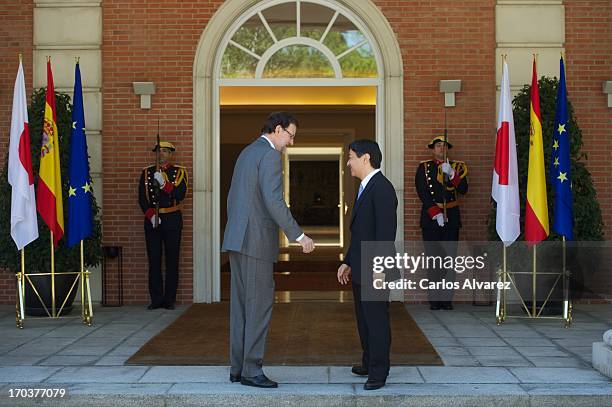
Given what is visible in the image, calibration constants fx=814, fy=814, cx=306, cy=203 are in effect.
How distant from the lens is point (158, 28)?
9703mm

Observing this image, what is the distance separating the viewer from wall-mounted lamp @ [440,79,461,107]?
31.1 feet

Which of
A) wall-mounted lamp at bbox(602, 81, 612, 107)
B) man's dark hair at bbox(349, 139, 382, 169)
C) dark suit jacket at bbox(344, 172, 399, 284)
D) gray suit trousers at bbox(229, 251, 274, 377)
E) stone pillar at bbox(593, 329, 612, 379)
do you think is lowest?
stone pillar at bbox(593, 329, 612, 379)

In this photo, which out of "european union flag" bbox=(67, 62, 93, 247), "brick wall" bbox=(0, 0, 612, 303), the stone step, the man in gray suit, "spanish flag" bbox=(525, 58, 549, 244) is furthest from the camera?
"brick wall" bbox=(0, 0, 612, 303)

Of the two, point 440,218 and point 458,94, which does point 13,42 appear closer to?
point 458,94

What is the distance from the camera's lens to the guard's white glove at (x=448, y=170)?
9016 millimetres

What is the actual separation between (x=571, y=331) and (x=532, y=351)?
3.94 feet

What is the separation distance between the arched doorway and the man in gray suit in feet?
14.2

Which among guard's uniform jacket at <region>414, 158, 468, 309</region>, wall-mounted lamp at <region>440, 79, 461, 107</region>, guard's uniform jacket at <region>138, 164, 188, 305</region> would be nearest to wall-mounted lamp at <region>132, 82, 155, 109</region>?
guard's uniform jacket at <region>138, 164, 188, 305</region>

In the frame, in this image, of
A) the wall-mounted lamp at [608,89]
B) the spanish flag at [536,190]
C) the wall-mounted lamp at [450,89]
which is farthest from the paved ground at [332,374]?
the wall-mounted lamp at [608,89]

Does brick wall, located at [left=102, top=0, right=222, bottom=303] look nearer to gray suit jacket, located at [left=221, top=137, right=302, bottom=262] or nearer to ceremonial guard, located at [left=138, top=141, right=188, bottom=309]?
ceremonial guard, located at [left=138, top=141, right=188, bottom=309]

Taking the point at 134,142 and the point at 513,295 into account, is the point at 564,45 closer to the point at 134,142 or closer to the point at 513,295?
the point at 513,295

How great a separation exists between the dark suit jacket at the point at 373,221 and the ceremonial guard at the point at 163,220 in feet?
14.3

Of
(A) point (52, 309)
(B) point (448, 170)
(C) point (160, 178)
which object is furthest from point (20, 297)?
(B) point (448, 170)

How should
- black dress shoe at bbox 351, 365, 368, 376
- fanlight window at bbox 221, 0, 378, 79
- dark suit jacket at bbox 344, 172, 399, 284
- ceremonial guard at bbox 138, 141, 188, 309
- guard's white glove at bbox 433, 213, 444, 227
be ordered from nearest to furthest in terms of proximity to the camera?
dark suit jacket at bbox 344, 172, 399, 284, black dress shoe at bbox 351, 365, 368, 376, guard's white glove at bbox 433, 213, 444, 227, ceremonial guard at bbox 138, 141, 188, 309, fanlight window at bbox 221, 0, 378, 79
